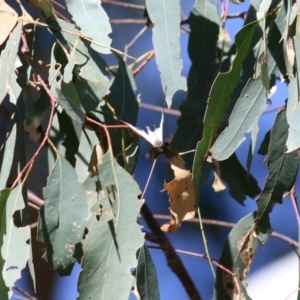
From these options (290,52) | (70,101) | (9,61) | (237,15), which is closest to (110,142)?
(70,101)

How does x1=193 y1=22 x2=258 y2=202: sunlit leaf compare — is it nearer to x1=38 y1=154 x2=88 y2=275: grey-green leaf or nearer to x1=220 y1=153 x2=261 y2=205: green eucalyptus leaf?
x1=38 y1=154 x2=88 y2=275: grey-green leaf

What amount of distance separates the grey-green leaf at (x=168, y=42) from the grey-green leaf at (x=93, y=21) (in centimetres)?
7

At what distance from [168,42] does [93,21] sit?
5.1 inches

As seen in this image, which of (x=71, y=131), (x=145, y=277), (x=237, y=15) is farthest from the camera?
(x=237, y=15)

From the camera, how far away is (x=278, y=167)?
1.18 meters

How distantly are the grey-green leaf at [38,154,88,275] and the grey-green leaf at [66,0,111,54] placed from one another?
0.20m

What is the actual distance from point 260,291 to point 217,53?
3.36 feet

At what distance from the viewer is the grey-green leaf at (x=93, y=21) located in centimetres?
114

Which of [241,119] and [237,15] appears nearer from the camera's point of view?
[241,119]

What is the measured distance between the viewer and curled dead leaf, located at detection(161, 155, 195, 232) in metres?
1.12

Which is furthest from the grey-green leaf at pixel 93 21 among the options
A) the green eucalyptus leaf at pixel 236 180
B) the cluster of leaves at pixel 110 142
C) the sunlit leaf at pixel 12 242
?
the green eucalyptus leaf at pixel 236 180

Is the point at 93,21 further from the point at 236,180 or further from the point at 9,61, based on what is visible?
the point at 236,180

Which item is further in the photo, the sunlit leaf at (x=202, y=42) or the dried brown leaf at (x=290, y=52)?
the sunlit leaf at (x=202, y=42)

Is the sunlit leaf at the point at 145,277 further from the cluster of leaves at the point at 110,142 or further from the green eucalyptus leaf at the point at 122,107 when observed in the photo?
the green eucalyptus leaf at the point at 122,107
